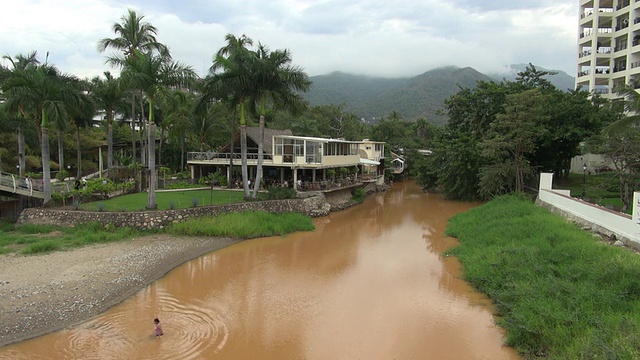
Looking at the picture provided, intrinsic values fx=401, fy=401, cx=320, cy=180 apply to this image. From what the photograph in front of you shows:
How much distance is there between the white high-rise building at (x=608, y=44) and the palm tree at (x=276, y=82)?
106 feet

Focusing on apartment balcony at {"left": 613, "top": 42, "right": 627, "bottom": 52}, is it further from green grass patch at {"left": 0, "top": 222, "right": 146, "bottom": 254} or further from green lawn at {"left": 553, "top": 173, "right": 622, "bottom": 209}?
green grass patch at {"left": 0, "top": 222, "right": 146, "bottom": 254}

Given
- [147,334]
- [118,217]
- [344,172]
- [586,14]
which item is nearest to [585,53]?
[586,14]

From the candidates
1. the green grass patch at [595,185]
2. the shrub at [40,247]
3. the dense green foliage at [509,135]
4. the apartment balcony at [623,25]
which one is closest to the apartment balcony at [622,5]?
the apartment balcony at [623,25]

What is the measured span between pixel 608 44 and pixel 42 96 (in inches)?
→ 2172

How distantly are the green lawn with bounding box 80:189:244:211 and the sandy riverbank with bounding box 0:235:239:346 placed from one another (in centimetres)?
379

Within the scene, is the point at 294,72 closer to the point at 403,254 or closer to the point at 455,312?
the point at 403,254

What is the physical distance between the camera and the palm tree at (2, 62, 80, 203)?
23.2 m

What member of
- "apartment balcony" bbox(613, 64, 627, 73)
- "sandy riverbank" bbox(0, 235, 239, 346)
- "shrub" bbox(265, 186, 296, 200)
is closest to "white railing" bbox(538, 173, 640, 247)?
"shrub" bbox(265, 186, 296, 200)

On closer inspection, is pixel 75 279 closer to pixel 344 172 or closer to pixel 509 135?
pixel 344 172

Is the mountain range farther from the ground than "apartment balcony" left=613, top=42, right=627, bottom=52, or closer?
farther from the ground

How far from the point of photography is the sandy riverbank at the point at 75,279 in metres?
12.5

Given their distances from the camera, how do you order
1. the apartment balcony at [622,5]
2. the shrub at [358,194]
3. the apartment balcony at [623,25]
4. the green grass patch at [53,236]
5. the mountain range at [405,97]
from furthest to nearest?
the mountain range at [405,97] < the apartment balcony at [622,5] < the apartment balcony at [623,25] < the shrub at [358,194] < the green grass patch at [53,236]

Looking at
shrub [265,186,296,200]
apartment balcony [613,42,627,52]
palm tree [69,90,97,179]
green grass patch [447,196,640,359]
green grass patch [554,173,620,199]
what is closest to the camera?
green grass patch [447,196,640,359]

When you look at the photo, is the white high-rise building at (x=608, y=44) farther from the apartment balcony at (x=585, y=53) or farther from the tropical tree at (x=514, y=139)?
the tropical tree at (x=514, y=139)
